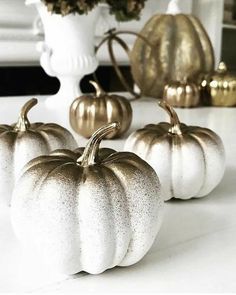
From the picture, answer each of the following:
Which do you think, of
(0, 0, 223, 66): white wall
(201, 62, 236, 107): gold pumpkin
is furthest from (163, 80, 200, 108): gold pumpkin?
(0, 0, 223, 66): white wall

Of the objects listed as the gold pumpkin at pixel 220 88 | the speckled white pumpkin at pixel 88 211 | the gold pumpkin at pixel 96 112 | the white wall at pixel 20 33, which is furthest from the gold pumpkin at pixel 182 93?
the speckled white pumpkin at pixel 88 211

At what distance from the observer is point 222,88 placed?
111 centimetres

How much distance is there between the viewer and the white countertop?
0.31 m

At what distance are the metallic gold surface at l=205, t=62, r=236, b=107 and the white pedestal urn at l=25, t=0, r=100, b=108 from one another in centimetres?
27

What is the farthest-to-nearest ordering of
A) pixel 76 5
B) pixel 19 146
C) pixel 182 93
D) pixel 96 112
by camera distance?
pixel 182 93
pixel 76 5
pixel 96 112
pixel 19 146

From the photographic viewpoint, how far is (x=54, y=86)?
157 cm

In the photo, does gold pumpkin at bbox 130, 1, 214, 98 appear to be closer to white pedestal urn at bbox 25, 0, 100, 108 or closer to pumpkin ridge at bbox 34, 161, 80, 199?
white pedestal urn at bbox 25, 0, 100, 108

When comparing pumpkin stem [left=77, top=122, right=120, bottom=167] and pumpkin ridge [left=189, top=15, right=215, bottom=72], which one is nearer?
pumpkin stem [left=77, top=122, right=120, bottom=167]

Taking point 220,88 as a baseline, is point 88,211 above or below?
above

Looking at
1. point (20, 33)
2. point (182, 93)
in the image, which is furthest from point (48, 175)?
point (20, 33)

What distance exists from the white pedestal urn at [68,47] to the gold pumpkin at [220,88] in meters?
0.26

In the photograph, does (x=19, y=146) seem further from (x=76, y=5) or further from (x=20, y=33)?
(x=20, y=33)

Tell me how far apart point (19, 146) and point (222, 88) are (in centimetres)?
75

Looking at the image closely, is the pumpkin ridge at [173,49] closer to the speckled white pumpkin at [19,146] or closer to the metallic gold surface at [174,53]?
the metallic gold surface at [174,53]
